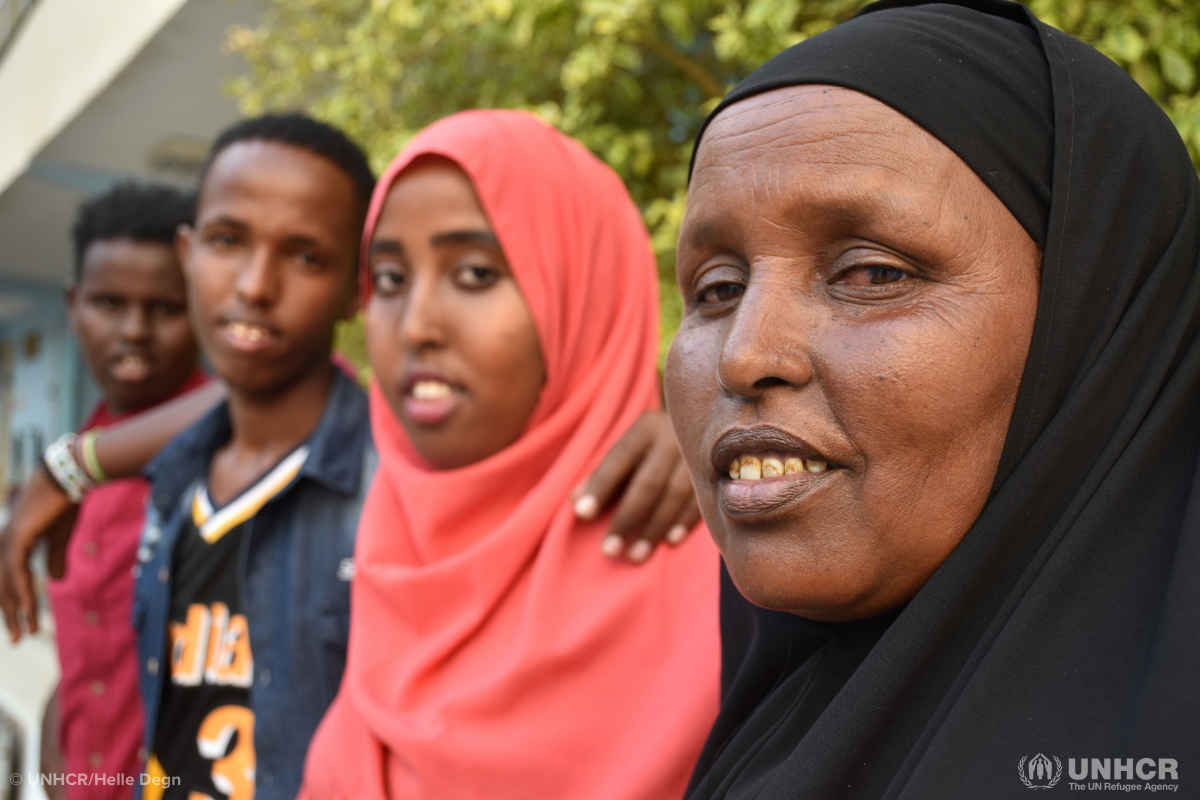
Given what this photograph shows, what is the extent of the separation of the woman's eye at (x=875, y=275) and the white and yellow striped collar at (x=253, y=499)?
5.41ft

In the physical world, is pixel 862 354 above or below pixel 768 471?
above

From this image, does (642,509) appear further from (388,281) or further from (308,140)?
(308,140)

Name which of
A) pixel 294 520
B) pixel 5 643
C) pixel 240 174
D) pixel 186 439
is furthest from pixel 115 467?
pixel 5 643

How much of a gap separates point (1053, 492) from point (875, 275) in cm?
29

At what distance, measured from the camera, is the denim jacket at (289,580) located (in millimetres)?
1979

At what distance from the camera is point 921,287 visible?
3.04ft

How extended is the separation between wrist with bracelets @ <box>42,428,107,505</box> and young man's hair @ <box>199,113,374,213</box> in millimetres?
943

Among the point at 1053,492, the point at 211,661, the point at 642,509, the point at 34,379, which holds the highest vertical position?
the point at 1053,492

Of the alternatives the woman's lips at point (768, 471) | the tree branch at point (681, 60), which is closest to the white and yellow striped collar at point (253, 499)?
the woman's lips at point (768, 471)

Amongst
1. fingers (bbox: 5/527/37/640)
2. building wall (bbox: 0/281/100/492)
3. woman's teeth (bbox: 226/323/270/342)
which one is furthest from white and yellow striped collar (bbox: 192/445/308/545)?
building wall (bbox: 0/281/100/492)

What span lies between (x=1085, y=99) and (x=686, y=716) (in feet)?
3.38

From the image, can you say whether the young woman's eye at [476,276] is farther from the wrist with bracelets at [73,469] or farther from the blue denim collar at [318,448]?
the wrist with bracelets at [73,469]

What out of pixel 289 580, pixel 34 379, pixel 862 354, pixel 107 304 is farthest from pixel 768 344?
pixel 34 379

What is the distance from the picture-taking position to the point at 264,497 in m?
2.26
